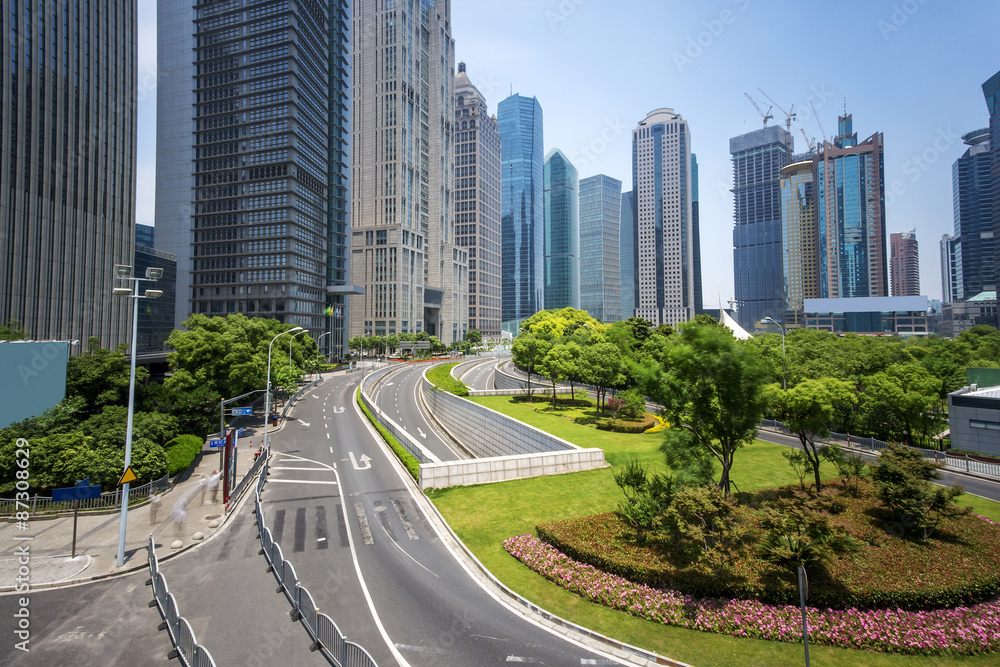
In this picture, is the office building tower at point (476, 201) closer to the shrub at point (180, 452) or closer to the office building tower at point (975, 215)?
the shrub at point (180, 452)

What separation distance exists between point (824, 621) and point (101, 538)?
85.2 feet

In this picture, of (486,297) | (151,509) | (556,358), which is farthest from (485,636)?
(486,297)

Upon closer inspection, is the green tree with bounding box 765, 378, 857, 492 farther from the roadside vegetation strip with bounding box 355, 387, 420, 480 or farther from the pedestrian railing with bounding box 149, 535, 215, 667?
the pedestrian railing with bounding box 149, 535, 215, 667

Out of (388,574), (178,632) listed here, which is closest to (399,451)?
(388,574)

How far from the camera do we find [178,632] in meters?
11.7

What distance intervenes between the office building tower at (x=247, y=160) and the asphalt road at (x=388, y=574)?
69.5m

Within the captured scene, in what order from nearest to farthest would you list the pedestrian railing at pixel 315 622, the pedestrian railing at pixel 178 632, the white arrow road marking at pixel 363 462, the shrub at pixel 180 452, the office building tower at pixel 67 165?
the pedestrian railing at pixel 178 632
the pedestrian railing at pixel 315 622
the shrub at pixel 180 452
the white arrow road marking at pixel 363 462
the office building tower at pixel 67 165

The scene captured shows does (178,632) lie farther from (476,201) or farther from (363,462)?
(476,201)

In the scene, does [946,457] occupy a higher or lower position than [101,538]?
higher

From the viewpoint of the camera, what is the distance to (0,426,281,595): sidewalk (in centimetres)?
1566

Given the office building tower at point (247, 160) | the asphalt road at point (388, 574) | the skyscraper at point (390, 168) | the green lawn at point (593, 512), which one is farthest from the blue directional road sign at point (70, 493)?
the skyscraper at point (390, 168)

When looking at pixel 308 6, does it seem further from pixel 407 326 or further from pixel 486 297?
pixel 486 297

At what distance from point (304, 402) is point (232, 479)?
30844 millimetres

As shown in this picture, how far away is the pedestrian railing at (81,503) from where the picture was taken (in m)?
20.0
